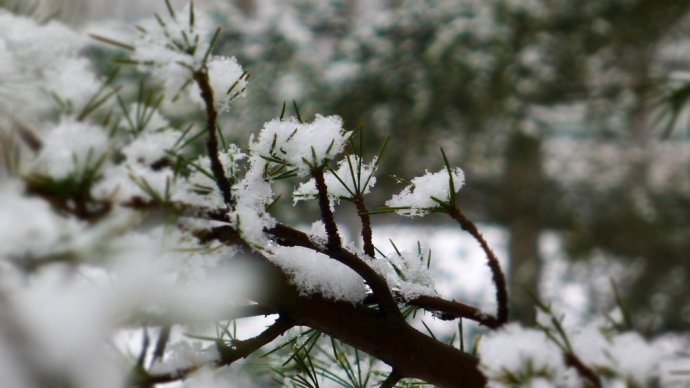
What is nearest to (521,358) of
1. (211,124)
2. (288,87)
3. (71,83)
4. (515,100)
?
(211,124)

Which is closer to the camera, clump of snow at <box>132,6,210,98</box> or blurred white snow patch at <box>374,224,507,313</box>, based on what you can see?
clump of snow at <box>132,6,210,98</box>

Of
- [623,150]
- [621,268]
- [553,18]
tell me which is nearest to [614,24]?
[553,18]

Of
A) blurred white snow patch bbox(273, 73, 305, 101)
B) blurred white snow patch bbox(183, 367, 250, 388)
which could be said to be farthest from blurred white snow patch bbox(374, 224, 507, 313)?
blurred white snow patch bbox(183, 367, 250, 388)

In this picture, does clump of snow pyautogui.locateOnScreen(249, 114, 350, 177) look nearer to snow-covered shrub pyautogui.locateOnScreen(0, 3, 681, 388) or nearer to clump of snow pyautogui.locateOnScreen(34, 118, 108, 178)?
snow-covered shrub pyautogui.locateOnScreen(0, 3, 681, 388)

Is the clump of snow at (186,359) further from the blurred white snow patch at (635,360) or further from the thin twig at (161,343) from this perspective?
the blurred white snow patch at (635,360)

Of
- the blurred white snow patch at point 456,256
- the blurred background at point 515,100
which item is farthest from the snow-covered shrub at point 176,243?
the blurred white snow patch at point 456,256

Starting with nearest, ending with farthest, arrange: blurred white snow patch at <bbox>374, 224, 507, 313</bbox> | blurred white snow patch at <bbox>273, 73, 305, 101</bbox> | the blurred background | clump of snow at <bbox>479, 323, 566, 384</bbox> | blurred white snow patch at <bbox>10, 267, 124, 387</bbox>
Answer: blurred white snow patch at <bbox>10, 267, 124, 387</bbox> < clump of snow at <bbox>479, 323, 566, 384</bbox> < blurred white snow patch at <bbox>273, 73, 305, 101</bbox> < the blurred background < blurred white snow patch at <bbox>374, 224, 507, 313</bbox>

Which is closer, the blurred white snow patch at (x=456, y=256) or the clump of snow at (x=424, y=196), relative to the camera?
the clump of snow at (x=424, y=196)

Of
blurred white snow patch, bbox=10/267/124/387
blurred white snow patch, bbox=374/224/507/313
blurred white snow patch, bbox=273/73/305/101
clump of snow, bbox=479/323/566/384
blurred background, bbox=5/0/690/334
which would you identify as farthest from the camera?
blurred white snow patch, bbox=374/224/507/313
